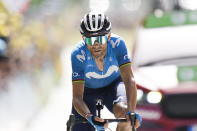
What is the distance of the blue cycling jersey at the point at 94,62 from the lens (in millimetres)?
5664

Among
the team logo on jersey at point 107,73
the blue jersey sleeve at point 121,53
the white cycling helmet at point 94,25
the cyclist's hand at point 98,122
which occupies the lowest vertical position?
the cyclist's hand at point 98,122

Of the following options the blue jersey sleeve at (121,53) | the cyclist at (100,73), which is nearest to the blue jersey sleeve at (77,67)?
the cyclist at (100,73)

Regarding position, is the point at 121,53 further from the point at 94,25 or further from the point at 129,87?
the point at 94,25

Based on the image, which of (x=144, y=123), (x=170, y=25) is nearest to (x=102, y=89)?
(x=144, y=123)

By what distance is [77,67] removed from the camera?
567 centimetres

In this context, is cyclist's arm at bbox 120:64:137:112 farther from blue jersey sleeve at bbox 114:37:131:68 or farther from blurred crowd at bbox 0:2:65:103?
blurred crowd at bbox 0:2:65:103

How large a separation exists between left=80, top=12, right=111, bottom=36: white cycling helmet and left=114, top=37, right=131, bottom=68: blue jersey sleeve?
1.21 ft

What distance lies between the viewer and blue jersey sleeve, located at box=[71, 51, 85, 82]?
5648 millimetres

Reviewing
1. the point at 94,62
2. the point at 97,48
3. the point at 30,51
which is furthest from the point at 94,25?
the point at 30,51

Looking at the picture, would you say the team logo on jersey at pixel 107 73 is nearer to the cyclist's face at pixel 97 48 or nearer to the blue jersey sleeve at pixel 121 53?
the blue jersey sleeve at pixel 121 53

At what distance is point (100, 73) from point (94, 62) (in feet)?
0.76

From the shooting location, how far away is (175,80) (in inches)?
241

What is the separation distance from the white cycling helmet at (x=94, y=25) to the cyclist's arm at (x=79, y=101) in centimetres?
51

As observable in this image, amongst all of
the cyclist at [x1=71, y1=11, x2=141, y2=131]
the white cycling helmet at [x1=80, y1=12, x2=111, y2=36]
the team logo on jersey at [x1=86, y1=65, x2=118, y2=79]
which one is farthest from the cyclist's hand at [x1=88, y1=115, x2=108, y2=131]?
the team logo on jersey at [x1=86, y1=65, x2=118, y2=79]
